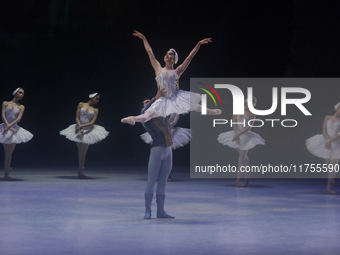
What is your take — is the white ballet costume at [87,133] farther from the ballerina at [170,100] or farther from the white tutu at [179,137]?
the ballerina at [170,100]

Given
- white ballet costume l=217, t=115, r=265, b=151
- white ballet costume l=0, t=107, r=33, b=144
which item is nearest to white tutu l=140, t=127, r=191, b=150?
white ballet costume l=217, t=115, r=265, b=151

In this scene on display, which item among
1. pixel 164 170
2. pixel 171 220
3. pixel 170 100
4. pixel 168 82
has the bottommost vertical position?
pixel 171 220

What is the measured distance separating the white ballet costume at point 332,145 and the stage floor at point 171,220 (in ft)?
1.81

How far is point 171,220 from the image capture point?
17.1 ft

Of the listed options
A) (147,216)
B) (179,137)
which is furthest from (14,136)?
(147,216)

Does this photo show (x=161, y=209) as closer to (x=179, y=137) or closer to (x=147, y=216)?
(x=147, y=216)

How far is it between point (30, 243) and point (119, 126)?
9044 mm

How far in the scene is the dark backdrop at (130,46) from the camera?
11484 millimetres

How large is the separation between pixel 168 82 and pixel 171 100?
0.65 ft

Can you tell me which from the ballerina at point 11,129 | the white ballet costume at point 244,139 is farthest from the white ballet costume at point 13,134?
the white ballet costume at point 244,139

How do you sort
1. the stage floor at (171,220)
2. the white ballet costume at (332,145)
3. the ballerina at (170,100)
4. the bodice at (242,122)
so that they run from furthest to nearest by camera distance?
the bodice at (242,122)
the white ballet costume at (332,145)
the ballerina at (170,100)
the stage floor at (171,220)

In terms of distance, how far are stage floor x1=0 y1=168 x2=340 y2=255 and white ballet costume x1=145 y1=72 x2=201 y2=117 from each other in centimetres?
103

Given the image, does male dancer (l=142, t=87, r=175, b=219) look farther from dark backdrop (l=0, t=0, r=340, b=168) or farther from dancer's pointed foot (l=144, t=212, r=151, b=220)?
dark backdrop (l=0, t=0, r=340, b=168)

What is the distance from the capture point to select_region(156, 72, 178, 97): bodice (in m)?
5.22
